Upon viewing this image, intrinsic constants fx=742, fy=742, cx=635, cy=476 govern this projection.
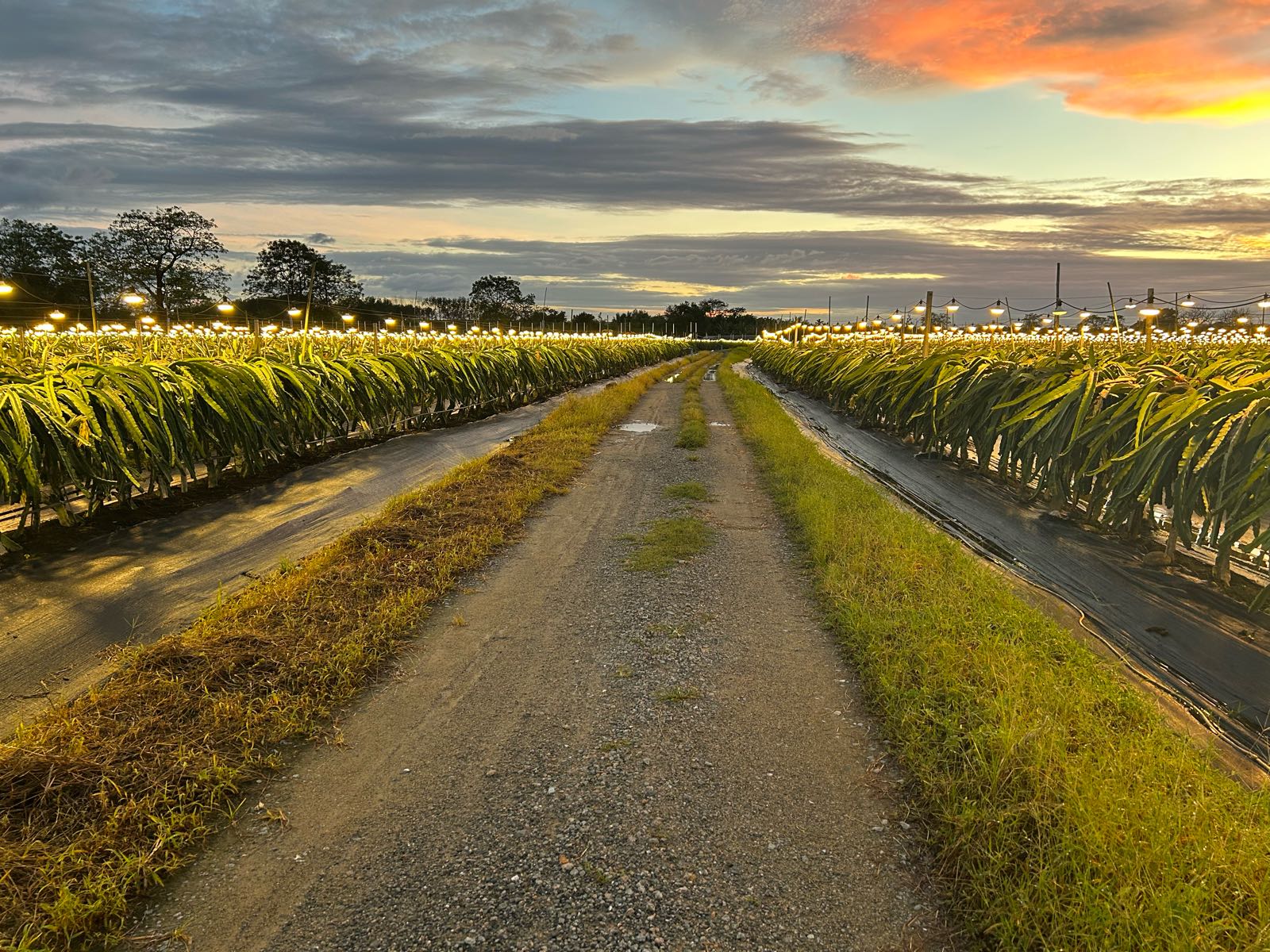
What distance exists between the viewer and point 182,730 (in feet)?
9.22

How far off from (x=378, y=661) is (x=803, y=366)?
21.4 m

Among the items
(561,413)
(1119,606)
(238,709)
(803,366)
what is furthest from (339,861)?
(803,366)

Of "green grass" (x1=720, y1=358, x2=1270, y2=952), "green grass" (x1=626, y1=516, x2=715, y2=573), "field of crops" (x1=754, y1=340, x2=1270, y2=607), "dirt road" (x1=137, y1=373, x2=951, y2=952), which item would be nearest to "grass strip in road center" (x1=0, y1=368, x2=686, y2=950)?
"dirt road" (x1=137, y1=373, x2=951, y2=952)

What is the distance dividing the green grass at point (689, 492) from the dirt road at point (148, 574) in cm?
276

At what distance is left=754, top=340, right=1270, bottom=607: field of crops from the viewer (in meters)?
4.49

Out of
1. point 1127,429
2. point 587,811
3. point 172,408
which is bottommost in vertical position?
point 587,811

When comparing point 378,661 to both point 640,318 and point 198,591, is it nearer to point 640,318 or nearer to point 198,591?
point 198,591

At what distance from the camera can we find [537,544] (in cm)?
583

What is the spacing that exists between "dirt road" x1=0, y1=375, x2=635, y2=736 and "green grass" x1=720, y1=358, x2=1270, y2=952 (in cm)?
363

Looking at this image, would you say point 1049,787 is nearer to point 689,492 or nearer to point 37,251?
point 689,492

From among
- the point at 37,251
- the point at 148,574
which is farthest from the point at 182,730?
the point at 37,251

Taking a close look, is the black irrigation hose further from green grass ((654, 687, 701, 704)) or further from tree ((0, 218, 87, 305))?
tree ((0, 218, 87, 305))

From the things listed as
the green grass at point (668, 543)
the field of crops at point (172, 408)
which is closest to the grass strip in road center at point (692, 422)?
the field of crops at point (172, 408)

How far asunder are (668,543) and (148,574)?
11.7 ft
